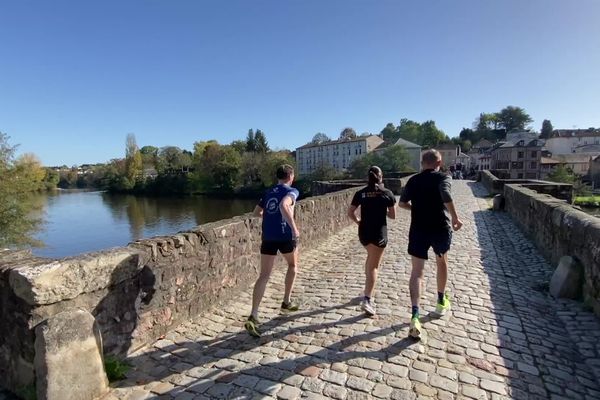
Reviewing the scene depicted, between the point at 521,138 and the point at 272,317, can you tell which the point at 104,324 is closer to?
the point at 272,317

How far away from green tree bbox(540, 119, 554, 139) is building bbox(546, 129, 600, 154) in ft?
15.6

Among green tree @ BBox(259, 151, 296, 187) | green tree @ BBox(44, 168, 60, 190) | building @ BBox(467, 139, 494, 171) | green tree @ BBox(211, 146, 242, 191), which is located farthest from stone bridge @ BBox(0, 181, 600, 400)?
green tree @ BBox(44, 168, 60, 190)

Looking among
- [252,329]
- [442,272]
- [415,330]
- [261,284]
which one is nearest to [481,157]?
[442,272]

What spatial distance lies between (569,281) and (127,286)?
5.30m

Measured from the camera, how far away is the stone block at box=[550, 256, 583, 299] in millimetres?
4586

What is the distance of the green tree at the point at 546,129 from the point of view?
94812mm

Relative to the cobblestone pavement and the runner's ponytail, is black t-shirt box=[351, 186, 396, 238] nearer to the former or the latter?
the runner's ponytail

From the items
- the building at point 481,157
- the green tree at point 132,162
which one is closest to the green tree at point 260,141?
the green tree at point 132,162

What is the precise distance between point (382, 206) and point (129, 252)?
2.72m

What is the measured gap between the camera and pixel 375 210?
13.7 feet

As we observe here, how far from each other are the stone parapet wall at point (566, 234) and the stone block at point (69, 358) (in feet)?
16.5

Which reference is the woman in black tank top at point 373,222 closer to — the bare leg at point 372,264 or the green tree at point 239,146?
the bare leg at point 372,264

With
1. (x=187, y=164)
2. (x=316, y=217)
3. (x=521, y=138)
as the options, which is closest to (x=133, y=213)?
(x=187, y=164)

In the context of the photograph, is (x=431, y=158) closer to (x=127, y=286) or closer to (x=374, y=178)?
(x=374, y=178)
